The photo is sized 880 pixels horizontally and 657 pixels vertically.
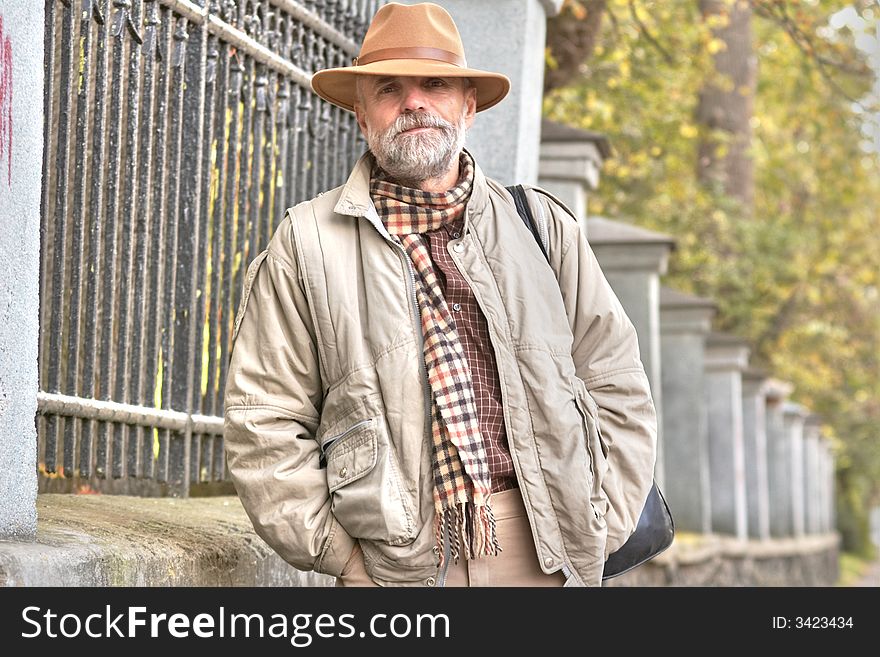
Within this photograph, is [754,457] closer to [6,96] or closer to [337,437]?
[337,437]

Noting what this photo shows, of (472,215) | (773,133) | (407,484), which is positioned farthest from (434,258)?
(773,133)

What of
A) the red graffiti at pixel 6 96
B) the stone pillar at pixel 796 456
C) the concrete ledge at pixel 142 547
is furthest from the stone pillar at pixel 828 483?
the red graffiti at pixel 6 96

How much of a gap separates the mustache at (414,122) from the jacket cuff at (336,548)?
1038 mm

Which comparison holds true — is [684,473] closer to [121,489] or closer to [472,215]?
[121,489]

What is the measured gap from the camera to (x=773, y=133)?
2597 cm

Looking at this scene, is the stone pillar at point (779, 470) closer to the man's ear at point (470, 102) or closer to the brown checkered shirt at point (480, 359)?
the man's ear at point (470, 102)

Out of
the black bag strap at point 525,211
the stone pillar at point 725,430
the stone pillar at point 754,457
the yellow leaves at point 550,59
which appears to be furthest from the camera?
the stone pillar at point 754,457

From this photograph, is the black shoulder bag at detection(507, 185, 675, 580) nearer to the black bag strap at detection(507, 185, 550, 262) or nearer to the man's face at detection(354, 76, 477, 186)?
the black bag strap at detection(507, 185, 550, 262)

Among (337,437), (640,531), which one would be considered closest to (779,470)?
(640,531)

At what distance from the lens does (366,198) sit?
4.10m

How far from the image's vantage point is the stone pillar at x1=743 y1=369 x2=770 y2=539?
65.1ft

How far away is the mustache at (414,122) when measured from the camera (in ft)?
13.6

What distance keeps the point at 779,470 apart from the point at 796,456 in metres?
1.84
